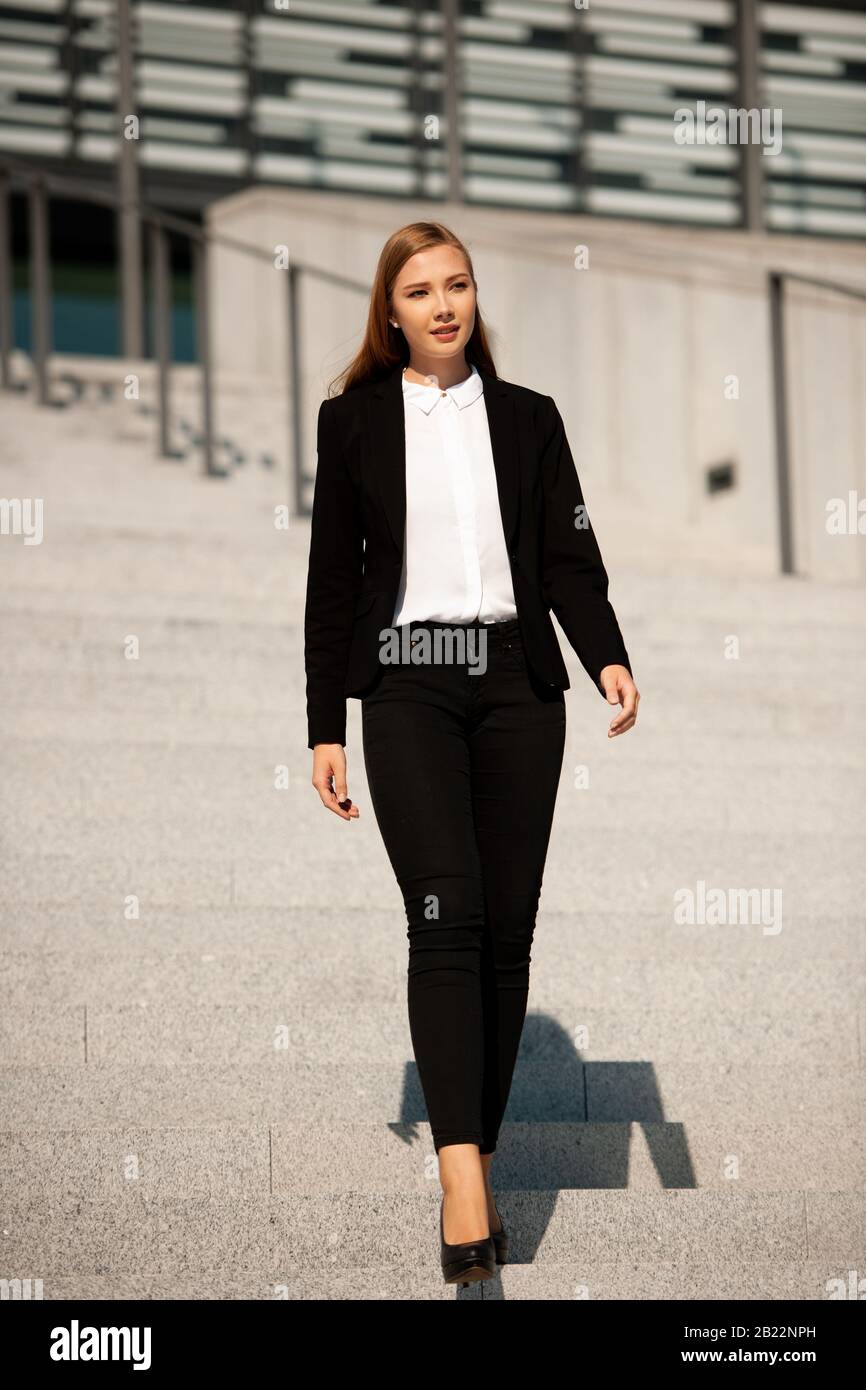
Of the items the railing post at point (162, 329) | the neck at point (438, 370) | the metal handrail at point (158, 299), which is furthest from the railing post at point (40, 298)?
the neck at point (438, 370)

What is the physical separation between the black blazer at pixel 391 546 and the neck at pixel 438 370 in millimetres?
26

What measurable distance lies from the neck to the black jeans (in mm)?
392

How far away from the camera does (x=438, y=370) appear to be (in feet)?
9.02

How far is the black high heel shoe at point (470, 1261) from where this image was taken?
2357 millimetres

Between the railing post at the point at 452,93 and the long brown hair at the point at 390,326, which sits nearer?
the long brown hair at the point at 390,326

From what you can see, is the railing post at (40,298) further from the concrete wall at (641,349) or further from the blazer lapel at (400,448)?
the blazer lapel at (400,448)

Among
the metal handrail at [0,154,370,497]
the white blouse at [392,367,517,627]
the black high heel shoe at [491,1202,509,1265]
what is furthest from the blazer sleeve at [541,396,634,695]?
the metal handrail at [0,154,370,497]

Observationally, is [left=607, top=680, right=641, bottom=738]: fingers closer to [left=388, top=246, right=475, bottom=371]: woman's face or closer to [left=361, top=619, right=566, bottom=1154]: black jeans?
[left=361, top=619, right=566, bottom=1154]: black jeans

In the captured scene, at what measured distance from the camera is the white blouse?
262 cm

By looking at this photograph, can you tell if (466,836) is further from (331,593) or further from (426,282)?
(426,282)

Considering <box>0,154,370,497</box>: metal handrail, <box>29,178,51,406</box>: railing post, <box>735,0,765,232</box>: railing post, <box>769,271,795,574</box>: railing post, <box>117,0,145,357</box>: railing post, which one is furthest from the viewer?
<box>735,0,765,232</box>: railing post

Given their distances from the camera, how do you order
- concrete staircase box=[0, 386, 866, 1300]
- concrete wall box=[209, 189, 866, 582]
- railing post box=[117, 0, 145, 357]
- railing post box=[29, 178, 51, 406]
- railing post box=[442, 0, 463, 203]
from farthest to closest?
railing post box=[442, 0, 463, 203]
railing post box=[117, 0, 145, 357]
concrete wall box=[209, 189, 866, 582]
railing post box=[29, 178, 51, 406]
concrete staircase box=[0, 386, 866, 1300]
